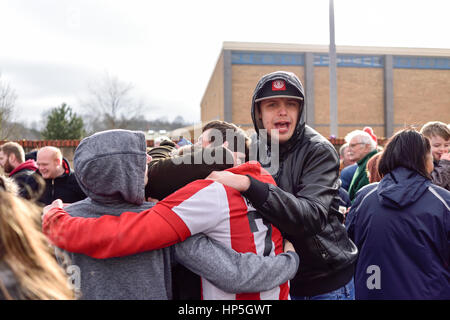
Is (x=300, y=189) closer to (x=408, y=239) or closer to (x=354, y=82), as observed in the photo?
(x=408, y=239)

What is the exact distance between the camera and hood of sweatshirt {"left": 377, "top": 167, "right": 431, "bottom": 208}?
2.16 metres

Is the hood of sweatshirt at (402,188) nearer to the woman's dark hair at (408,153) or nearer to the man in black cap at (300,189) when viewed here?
the woman's dark hair at (408,153)

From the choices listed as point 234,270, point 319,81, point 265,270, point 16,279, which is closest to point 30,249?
point 16,279

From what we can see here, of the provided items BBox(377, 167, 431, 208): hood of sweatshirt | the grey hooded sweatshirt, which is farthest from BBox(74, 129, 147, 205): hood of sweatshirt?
BBox(377, 167, 431, 208): hood of sweatshirt

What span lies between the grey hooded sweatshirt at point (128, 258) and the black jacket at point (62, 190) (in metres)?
3.28

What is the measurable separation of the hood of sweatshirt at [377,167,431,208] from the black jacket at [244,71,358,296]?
→ 556 mm

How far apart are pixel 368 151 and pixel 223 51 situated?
21569mm

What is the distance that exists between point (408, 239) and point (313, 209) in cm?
105

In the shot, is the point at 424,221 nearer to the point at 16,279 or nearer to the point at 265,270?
the point at 265,270

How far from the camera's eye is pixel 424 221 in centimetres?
212

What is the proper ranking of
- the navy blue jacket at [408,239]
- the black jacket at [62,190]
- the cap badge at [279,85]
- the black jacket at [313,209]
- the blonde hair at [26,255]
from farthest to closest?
the black jacket at [62,190], the navy blue jacket at [408,239], the cap badge at [279,85], the black jacket at [313,209], the blonde hair at [26,255]

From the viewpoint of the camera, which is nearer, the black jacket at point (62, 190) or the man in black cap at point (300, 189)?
the man in black cap at point (300, 189)

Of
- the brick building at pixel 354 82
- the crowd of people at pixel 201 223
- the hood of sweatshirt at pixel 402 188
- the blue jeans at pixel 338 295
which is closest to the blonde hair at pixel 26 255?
the crowd of people at pixel 201 223

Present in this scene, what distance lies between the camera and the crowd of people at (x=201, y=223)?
3.88 feet
